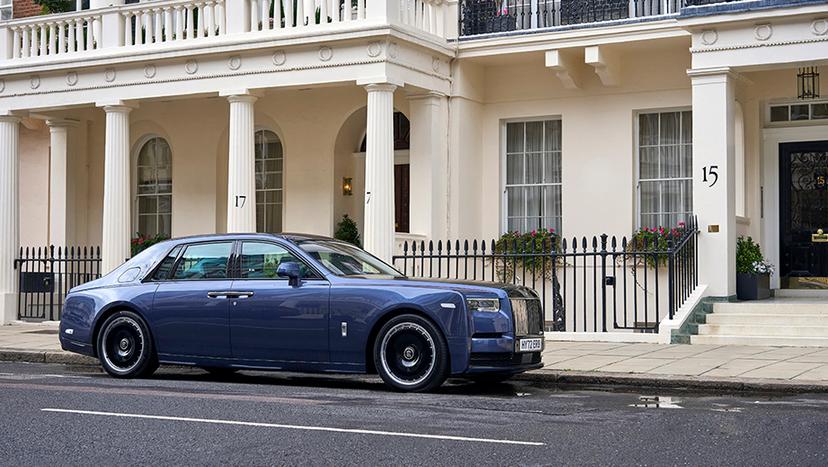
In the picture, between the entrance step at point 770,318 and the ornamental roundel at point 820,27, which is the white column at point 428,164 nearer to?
the entrance step at point 770,318

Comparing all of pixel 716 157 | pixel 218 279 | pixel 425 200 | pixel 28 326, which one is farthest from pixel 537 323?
pixel 28 326

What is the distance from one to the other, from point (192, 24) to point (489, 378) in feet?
32.4

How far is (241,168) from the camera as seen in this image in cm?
1914

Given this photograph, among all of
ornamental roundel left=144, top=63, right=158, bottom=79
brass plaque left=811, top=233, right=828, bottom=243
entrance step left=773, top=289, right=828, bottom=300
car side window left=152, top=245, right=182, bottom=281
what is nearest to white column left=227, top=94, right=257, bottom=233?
ornamental roundel left=144, top=63, right=158, bottom=79

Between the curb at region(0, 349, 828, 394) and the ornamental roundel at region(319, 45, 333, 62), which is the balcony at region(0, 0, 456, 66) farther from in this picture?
the curb at region(0, 349, 828, 394)

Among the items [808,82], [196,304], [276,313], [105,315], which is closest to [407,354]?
[276,313]

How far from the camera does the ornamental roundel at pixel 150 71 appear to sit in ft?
65.7

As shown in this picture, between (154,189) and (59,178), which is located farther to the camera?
(154,189)

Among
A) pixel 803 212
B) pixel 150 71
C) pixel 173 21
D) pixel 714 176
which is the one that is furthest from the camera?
pixel 173 21

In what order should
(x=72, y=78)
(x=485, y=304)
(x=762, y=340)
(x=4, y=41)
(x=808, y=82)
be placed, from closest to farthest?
1. (x=485, y=304)
2. (x=762, y=340)
3. (x=808, y=82)
4. (x=72, y=78)
5. (x=4, y=41)

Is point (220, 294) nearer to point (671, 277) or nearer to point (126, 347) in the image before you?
point (126, 347)

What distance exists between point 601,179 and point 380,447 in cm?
1233

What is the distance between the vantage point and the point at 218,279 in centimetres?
1252

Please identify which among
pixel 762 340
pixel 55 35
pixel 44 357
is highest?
pixel 55 35
